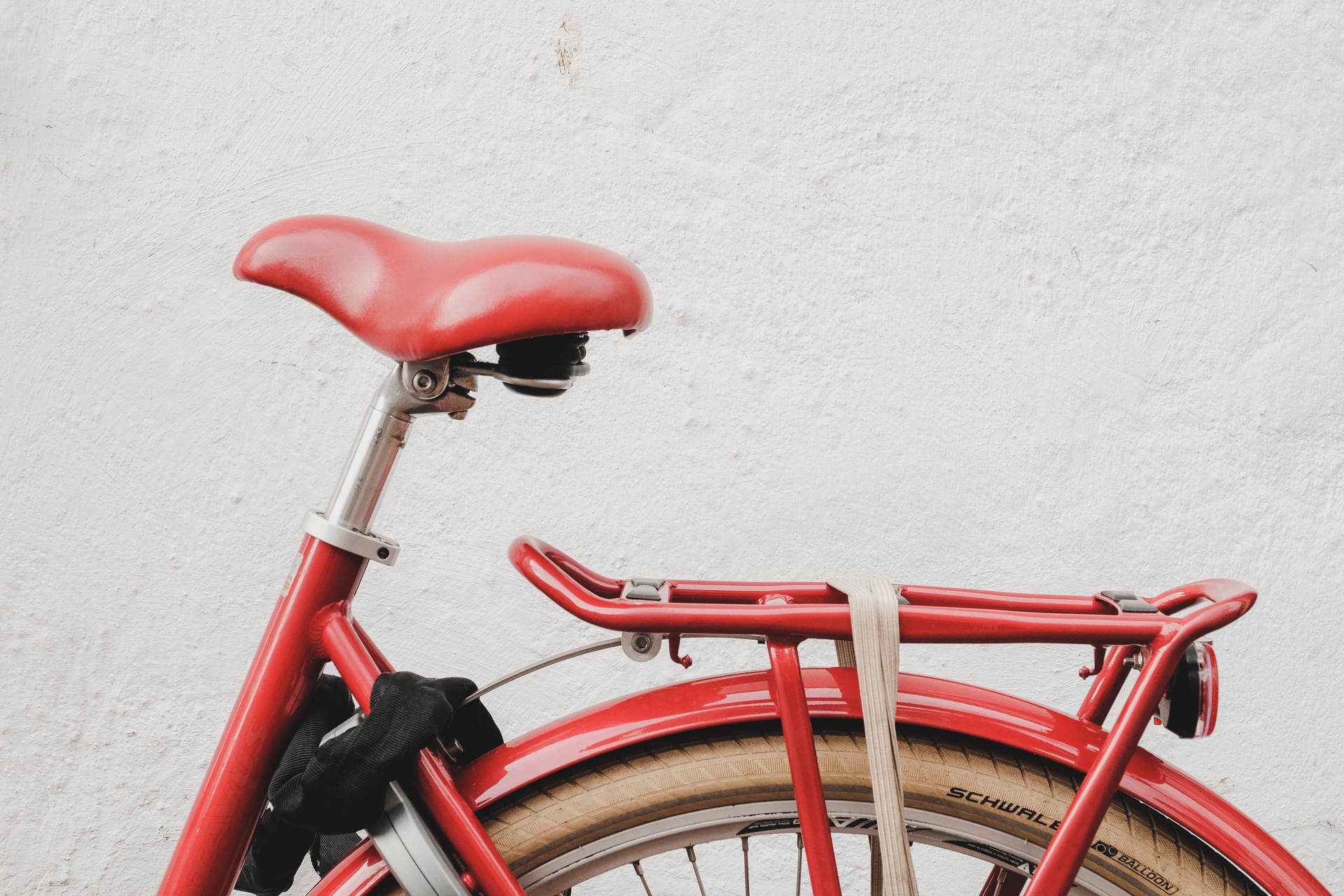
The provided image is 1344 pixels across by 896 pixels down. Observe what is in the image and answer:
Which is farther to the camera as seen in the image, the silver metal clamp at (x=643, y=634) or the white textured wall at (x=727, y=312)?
the white textured wall at (x=727, y=312)

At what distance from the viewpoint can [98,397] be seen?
1.10 metres

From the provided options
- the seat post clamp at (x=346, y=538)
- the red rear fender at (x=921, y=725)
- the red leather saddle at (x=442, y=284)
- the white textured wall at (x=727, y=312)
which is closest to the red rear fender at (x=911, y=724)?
the red rear fender at (x=921, y=725)

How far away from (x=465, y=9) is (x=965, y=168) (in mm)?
685

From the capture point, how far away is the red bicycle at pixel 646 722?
50cm

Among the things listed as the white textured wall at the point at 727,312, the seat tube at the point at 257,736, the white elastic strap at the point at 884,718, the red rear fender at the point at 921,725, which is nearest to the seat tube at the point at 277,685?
the seat tube at the point at 257,736

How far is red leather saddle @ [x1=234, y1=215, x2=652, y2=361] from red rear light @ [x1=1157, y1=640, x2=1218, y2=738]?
1.37 ft

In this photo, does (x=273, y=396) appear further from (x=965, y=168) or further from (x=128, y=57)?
(x=965, y=168)

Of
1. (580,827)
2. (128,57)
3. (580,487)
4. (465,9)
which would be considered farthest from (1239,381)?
(128,57)

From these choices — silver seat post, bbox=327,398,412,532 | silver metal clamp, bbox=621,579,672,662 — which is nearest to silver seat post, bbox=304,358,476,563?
silver seat post, bbox=327,398,412,532

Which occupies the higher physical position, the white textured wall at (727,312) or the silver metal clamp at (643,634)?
the white textured wall at (727,312)

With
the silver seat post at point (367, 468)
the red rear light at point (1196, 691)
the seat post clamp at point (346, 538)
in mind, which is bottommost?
the red rear light at point (1196, 691)

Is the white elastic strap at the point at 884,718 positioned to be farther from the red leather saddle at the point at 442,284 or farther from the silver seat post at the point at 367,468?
the silver seat post at the point at 367,468

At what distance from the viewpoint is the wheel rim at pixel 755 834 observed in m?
0.56

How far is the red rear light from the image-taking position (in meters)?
0.53
